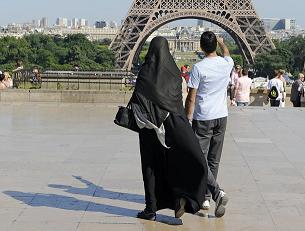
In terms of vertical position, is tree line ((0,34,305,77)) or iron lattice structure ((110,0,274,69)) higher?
iron lattice structure ((110,0,274,69))

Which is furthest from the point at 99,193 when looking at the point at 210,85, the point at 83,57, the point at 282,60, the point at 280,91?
the point at 83,57

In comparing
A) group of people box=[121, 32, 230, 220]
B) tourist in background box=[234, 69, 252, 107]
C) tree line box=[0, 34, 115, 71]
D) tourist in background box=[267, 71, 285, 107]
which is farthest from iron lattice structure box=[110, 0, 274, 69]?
group of people box=[121, 32, 230, 220]

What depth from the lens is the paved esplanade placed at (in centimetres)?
698

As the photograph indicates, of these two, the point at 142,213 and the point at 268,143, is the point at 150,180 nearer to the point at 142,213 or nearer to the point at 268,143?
the point at 142,213

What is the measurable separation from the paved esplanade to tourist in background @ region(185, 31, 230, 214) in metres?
0.65

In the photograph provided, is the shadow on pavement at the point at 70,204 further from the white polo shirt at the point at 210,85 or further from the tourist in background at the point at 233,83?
the tourist in background at the point at 233,83

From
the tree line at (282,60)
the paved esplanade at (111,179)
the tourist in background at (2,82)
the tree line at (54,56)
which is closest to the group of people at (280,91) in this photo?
the paved esplanade at (111,179)

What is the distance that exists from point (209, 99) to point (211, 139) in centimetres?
41

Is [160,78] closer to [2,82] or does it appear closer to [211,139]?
[211,139]

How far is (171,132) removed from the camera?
674 cm

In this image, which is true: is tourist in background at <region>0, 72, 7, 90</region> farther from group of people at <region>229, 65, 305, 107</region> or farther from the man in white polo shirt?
the man in white polo shirt

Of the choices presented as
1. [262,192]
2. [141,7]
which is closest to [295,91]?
[262,192]

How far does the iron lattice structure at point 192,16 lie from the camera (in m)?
69.6

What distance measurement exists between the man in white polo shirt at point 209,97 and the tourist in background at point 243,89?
11.5 m
